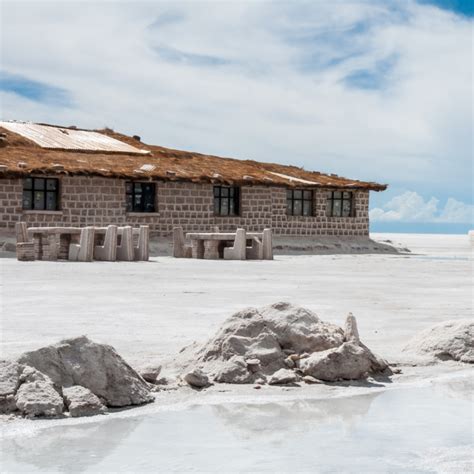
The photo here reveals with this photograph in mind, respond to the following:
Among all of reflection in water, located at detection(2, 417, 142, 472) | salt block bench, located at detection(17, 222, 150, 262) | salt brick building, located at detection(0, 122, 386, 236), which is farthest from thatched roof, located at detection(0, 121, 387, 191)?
reflection in water, located at detection(2, 417, 142, 472)

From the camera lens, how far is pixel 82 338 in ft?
20.0

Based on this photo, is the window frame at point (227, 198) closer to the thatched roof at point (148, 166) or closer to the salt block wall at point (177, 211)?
the salt block wall at point (177, 211)

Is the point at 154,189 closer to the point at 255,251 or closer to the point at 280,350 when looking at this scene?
the point at 255,251

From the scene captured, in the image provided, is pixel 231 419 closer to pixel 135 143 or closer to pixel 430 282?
pixel 430 282

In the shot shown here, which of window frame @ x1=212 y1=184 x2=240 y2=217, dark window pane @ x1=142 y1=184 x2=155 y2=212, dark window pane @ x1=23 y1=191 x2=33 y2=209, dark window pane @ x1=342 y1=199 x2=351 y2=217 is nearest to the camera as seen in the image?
dark window pane @ x1=23 y1=191 x2=33 y2=209

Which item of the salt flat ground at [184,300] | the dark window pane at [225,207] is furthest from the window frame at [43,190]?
the salt flat ground at [184,300]

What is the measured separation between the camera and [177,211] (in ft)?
107

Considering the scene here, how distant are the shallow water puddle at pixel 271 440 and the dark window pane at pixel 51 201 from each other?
984 inches

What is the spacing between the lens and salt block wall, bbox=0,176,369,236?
2947 cm

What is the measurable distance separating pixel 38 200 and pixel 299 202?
1130 centimetres

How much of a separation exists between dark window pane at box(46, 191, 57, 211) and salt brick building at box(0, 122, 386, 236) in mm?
42

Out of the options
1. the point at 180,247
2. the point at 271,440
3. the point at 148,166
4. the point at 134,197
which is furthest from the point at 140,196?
the point at 271,440

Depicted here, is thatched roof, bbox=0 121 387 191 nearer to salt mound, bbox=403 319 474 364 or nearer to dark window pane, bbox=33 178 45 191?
dark window pane, bbox=33 178 45 191

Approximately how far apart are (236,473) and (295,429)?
99 cm
